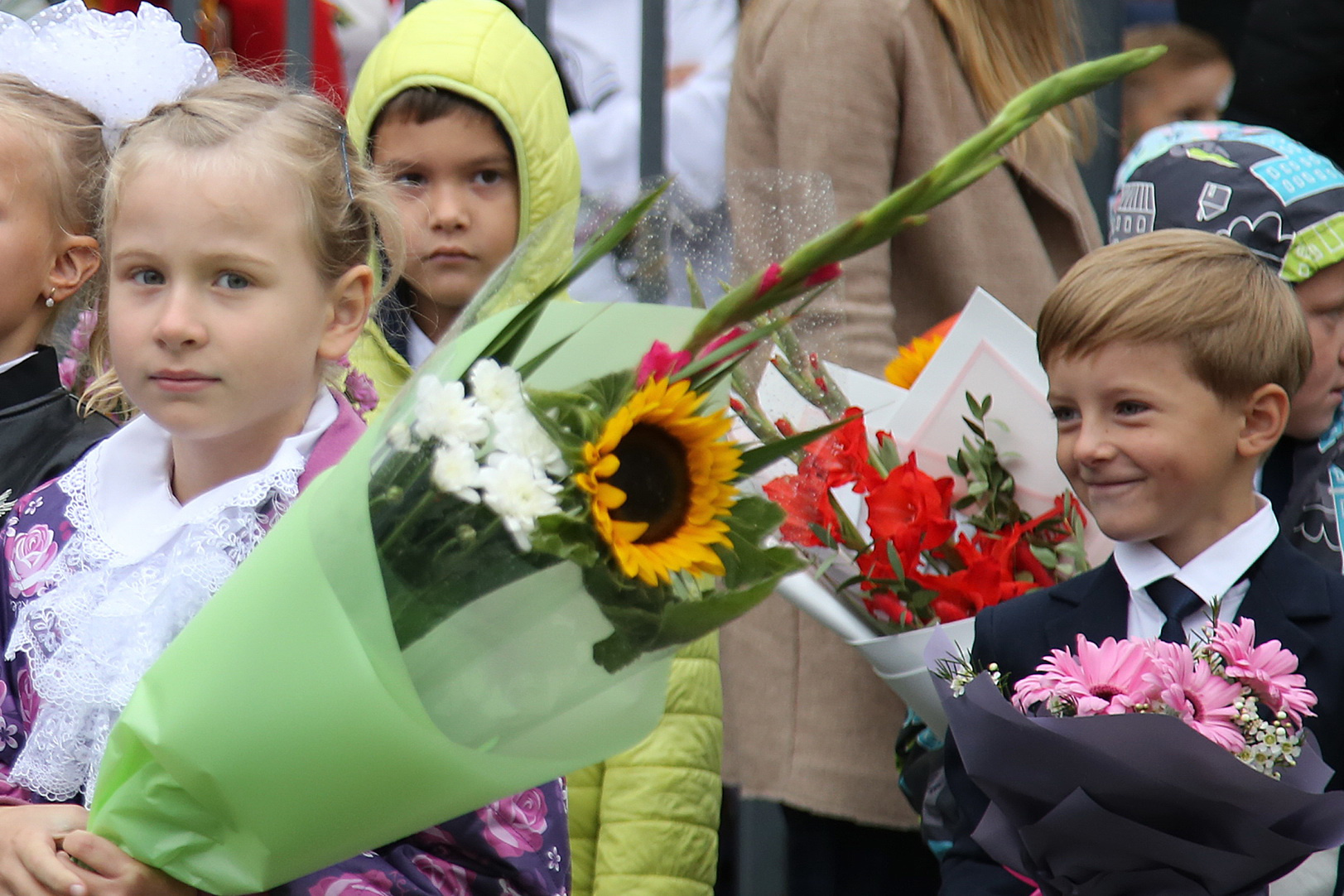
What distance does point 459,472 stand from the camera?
4.27 feet

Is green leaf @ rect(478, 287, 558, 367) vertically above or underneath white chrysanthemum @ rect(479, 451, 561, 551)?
above

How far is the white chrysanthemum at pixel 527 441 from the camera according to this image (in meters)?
1.30

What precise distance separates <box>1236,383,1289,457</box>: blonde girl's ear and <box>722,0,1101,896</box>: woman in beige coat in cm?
77

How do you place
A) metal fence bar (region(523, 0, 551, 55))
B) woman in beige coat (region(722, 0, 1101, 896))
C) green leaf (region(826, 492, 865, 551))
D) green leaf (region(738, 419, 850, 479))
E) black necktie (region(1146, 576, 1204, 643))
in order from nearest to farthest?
1. green leaf (region(738, 419, 850, 479))
2. black necktie (region(1146, 576, 1204, 643))
3. green leaf (region(826, 492, 865, 551))
4. woman in beige coat (region(722, 0, 1101, 896))
5. metal fence bar (region(523, 0, 551, 55))

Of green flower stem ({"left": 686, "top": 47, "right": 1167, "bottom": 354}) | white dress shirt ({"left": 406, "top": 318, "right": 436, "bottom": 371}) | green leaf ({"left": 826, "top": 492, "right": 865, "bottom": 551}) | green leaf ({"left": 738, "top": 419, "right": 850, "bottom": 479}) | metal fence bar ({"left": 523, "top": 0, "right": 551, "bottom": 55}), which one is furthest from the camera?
metal fence bar ({"left": 523, "top": 0, "right": 551, "bottom": 55})

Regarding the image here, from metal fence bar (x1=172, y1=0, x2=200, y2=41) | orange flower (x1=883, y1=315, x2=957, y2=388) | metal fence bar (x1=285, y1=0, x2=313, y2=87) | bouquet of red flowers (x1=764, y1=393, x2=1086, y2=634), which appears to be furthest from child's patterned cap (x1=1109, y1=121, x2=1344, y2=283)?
metal fence bar (x1=172, y1=0, x2=200, y2=41)

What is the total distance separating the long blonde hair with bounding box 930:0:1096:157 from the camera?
2824 millimetres

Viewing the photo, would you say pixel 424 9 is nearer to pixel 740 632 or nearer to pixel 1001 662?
pixel 740 632

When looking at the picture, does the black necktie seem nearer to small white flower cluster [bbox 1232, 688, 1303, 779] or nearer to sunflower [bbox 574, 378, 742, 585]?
small white flower cluster [bbox 1232, 688, 1303, 779]

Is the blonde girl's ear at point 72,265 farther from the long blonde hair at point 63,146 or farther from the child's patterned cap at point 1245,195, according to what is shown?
the child's patterned cap at point 1245,195

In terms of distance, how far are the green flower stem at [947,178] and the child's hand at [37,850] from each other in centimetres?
87

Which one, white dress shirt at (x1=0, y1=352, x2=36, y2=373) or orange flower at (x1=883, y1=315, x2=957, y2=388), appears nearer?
white dress shirt at (x1=0, y1=352, x2=36, y2=373)

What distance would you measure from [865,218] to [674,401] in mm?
219

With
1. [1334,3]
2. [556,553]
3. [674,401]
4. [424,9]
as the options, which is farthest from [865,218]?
[1334,3]
